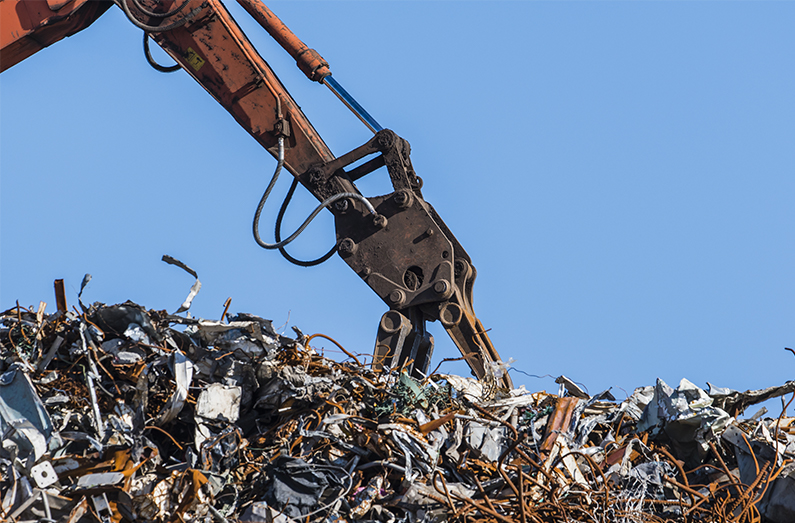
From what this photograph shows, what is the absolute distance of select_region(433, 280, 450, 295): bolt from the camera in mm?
5270

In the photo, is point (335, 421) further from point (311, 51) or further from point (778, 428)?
point (311, 51)

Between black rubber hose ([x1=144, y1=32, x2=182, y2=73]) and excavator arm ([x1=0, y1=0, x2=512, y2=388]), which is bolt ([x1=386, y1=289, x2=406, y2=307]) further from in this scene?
black rubber hose ([x1=144, y1=32, x2=182, y2=73])

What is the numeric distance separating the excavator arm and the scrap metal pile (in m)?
0.95

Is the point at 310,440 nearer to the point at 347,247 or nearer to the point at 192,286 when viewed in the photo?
the point at 192,286

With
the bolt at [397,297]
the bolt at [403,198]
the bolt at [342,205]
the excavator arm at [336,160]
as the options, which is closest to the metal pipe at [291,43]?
the excavator arm at [336,160]

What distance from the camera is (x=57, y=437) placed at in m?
3.48

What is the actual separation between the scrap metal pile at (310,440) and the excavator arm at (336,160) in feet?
3.13

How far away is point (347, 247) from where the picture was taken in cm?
556

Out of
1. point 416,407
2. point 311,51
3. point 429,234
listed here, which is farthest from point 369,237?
point 416,407

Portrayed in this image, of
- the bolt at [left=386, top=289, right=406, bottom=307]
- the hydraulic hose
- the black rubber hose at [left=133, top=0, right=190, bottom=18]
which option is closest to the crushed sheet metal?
the hydraulic hose

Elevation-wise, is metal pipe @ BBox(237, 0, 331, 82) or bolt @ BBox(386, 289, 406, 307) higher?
metal pipe @ BBox(237, 0, 331, 82)

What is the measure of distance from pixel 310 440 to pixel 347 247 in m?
2.12

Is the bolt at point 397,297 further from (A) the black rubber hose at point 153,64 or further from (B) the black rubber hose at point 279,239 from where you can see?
(A) the black rubber hose at point 153,64

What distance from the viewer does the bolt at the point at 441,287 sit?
207 inches
